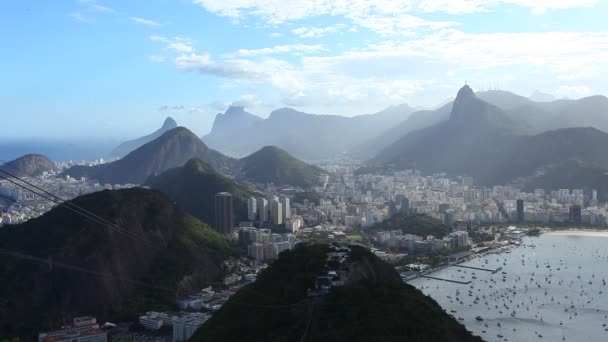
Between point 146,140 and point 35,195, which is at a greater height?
point 146,140

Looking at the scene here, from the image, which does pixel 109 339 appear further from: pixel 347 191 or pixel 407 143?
pixel 407 143

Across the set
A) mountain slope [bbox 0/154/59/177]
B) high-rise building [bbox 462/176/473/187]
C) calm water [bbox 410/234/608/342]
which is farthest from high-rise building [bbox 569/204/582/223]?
mountain slope [bbox 0/154/59/177]

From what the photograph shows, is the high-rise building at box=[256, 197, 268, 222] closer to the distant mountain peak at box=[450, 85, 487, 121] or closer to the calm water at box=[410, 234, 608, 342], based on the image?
the calm water at box=[410, 234, 608, 342]

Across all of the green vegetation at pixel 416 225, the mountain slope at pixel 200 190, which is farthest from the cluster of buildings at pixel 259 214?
the green vegetation at pixel 416 225

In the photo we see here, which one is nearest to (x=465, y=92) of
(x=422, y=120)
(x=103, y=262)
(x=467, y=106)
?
(x=467, y=106)

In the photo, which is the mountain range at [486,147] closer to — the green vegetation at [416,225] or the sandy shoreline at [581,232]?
the sandy shoreline at [581,232]

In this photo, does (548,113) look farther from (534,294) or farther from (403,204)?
(534,294)

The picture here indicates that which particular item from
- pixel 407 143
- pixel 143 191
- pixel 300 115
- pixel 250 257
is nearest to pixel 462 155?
pixel 407 143
